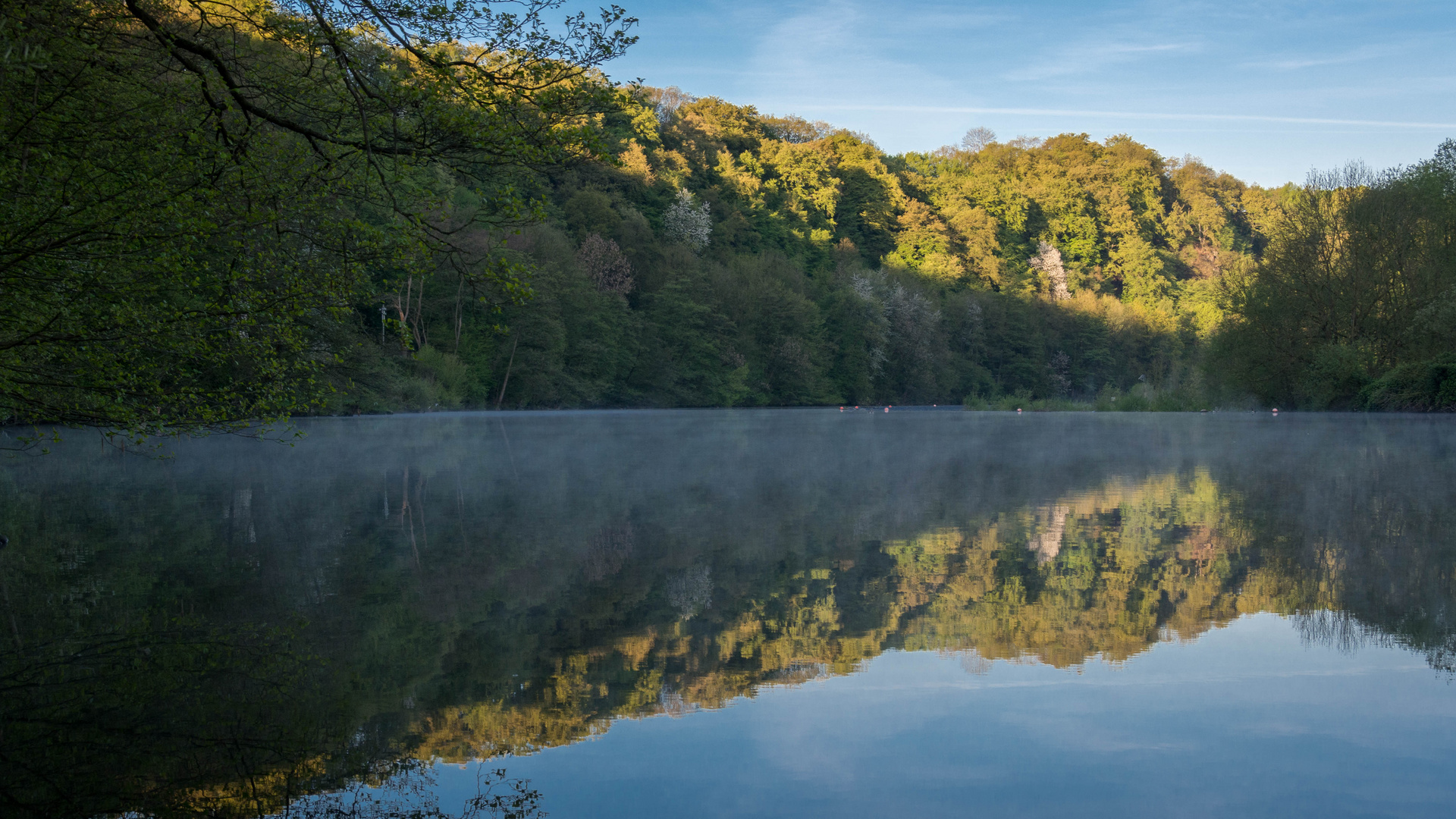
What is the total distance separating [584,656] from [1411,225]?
4566 centimetres

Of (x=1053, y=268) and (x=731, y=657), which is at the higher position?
(x=1053, y=268)

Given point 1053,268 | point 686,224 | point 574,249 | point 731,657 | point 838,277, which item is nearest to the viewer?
point 731,657

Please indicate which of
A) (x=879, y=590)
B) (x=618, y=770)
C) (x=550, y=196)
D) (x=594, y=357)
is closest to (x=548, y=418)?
(x=594, y=357)

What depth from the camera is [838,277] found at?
3051 inches

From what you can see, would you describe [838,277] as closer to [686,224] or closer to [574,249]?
[686,224]

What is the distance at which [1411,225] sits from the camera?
4012 cm

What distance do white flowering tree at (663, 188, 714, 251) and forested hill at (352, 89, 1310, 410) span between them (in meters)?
0.19

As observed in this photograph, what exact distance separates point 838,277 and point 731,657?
73840mm

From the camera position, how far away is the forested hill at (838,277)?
2076 inches

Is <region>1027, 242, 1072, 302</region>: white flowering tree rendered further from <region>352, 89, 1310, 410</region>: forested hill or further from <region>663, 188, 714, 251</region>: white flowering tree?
<region>663, 188, 714, 251</region>: white flowering tree

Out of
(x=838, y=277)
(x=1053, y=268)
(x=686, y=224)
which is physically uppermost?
(x=686, y=224)

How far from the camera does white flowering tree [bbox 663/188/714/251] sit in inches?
2734

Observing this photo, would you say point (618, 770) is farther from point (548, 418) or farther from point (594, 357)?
point (594, 357)

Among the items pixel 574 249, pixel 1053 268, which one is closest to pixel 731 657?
pixel 574 249
